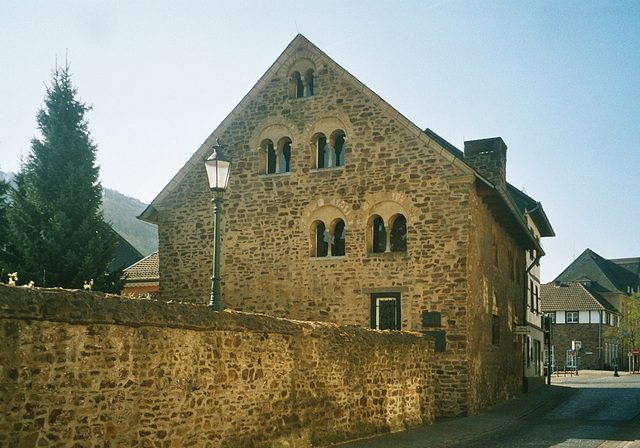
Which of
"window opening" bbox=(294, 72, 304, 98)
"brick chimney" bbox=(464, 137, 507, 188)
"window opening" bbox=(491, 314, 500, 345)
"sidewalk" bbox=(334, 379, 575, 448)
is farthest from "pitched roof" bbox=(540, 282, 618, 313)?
"window opening" bbox=(294, 72, 304, 98)

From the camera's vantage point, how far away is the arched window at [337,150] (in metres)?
22.2

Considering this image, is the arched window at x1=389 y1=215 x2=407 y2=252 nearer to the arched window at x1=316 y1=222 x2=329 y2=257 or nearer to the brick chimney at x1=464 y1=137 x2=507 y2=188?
the arched window at x1=316 y1=222 x2=329 y2=257

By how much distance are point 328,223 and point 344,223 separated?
49 centimetres

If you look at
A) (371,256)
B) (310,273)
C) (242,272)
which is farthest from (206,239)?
(371,256)

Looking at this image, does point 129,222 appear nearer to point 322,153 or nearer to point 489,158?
point 489,158

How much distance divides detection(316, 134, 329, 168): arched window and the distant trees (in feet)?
25.9

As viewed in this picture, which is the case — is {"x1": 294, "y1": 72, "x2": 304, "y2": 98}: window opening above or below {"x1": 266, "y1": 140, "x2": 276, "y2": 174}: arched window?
above

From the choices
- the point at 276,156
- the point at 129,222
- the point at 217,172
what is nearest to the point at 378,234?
the point at 276,156

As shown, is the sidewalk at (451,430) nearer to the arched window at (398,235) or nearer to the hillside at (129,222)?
the arched window at (398,235)

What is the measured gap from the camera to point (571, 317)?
73.2 m

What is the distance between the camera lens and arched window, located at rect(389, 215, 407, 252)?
69.1 ft

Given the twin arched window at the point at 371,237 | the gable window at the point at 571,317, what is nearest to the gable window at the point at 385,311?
the twin arched window at the point at 371,237

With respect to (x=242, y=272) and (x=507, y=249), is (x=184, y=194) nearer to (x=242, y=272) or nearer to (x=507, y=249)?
(x=242, y=272)

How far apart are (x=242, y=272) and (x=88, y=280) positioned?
205 inches
